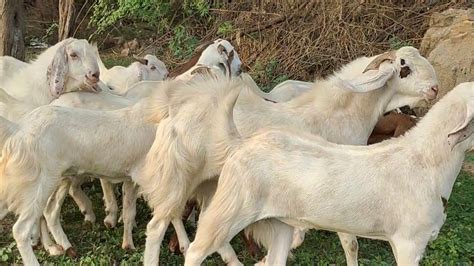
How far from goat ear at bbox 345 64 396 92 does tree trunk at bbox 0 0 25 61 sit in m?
5.64

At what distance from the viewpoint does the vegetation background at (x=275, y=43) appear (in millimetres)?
7258

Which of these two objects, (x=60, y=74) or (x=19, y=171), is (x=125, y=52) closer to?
(x=60, y=74)

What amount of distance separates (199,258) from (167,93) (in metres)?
1.63

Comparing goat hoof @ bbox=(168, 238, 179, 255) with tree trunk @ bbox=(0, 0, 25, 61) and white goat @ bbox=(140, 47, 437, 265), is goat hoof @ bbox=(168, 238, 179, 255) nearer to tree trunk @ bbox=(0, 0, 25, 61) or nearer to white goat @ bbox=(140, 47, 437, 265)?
white goat @ bbox=(140, 47, 437, 265)

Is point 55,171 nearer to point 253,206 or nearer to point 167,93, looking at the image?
point 167,93

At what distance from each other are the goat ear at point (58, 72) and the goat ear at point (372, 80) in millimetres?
3071

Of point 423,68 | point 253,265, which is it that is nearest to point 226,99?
point 253,265

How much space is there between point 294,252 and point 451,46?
7.03 metres

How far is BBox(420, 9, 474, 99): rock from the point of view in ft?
41.5

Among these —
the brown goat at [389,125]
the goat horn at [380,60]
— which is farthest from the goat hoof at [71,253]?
the brown goat at [389,125]

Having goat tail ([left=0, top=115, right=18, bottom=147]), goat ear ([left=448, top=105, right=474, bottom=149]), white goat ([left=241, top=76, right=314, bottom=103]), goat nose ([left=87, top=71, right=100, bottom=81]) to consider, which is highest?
goat ear ([left=448, top=105, right=474, bottom=149])

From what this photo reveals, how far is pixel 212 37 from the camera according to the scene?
16922 millimetres

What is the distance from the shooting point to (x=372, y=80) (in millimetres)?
7152

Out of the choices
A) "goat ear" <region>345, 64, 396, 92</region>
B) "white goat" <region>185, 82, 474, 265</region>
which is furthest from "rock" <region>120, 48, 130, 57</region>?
"white goat" <region>185, 82, 474, 265</region>
